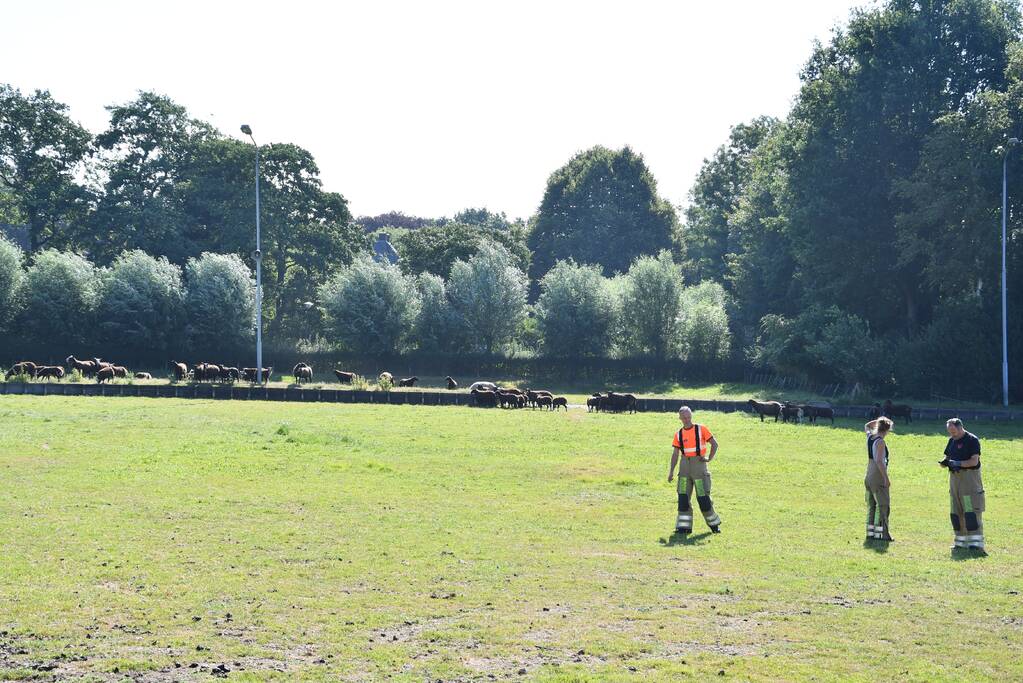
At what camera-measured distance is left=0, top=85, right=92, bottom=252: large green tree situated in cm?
8894

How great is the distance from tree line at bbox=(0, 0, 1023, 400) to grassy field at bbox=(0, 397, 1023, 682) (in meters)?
28.4

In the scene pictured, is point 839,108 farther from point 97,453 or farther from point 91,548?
point 91,548

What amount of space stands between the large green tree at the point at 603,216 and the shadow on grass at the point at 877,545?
9560 centimetres

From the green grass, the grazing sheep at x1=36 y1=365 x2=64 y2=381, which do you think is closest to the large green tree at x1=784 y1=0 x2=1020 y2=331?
the green grass

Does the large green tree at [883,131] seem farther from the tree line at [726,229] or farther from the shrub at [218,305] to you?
the shrub at [218,305]

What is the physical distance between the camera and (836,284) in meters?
62.4

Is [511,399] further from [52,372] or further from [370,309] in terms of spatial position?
[370,309]

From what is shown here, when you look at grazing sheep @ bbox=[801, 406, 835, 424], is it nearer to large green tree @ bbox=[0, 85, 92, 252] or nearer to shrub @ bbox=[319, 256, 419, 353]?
shrub @ bbox=[319, 256, 419, 353]

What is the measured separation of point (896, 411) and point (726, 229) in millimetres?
62151

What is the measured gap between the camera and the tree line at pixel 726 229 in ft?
181

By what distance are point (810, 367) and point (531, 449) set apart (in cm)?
3477

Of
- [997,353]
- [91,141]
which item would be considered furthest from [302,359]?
[997,353]

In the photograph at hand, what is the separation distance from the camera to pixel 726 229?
345 feet

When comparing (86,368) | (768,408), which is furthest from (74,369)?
(768,408)
